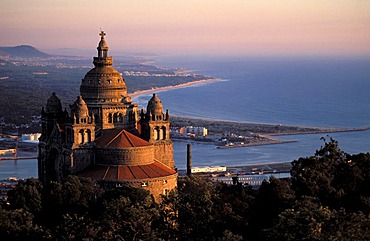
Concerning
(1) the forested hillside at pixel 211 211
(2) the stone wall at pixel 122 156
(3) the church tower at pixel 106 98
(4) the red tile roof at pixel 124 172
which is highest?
(3) the church tower at pixel 106 98

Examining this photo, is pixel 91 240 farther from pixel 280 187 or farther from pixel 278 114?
pixel 278 114

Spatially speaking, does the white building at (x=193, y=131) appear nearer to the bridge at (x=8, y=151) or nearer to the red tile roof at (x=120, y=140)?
the bridge at (x=8, y=151)

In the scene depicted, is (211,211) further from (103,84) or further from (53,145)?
(53,145)

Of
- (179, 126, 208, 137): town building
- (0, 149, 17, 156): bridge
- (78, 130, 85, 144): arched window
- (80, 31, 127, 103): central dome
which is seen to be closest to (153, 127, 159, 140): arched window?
(80, 31, 127, 103): central dome

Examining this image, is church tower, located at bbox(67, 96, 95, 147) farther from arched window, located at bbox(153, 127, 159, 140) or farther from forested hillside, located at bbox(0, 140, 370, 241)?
forested hillside, located at bbox(0, 140, 370, 241)

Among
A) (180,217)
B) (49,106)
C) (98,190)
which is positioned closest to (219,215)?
(180,217)

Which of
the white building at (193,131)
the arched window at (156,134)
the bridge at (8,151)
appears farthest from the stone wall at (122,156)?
the white building at (193,131)

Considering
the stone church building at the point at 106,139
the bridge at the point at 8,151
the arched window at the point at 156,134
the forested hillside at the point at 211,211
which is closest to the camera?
the forested hillside at the point at 211,211
